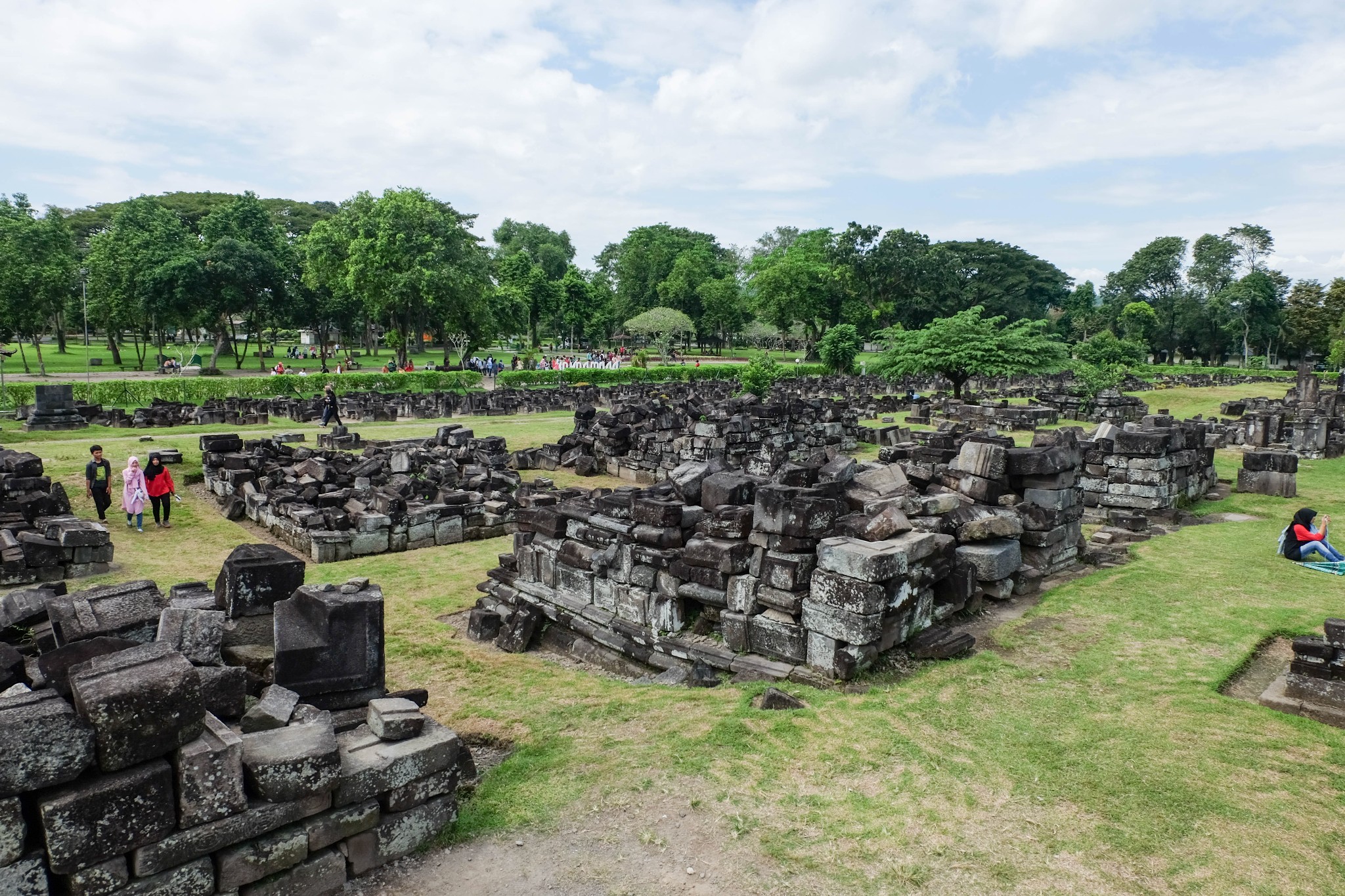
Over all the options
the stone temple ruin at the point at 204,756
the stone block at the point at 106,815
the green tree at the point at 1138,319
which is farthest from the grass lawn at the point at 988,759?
the green tree at the point at 1138,319

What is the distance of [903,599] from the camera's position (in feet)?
23.3

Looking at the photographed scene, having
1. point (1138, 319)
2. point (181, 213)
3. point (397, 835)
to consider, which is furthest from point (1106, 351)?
point (181, 213)

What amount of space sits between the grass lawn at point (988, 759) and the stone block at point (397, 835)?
237 mm

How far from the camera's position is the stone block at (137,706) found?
339 centimetres

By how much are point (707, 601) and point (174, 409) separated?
26.2 meters

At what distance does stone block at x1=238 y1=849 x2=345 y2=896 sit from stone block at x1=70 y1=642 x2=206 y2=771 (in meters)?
0.85

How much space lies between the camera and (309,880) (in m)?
3.91

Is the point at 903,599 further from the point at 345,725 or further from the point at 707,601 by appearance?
the point at 345,725

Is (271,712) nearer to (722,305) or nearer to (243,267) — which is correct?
(243,267)

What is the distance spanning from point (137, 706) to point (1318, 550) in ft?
43.9

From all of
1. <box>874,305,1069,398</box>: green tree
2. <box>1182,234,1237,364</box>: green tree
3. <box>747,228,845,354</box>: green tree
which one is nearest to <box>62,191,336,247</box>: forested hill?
<box>747,228,845,354</box>: green tree

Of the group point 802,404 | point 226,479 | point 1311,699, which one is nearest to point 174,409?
point 226,479

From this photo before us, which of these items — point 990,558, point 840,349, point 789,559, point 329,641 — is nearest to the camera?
point 329,641

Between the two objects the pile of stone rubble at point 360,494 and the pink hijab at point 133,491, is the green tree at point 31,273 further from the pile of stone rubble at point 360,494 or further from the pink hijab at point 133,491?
the pink hijab at point 133,491
